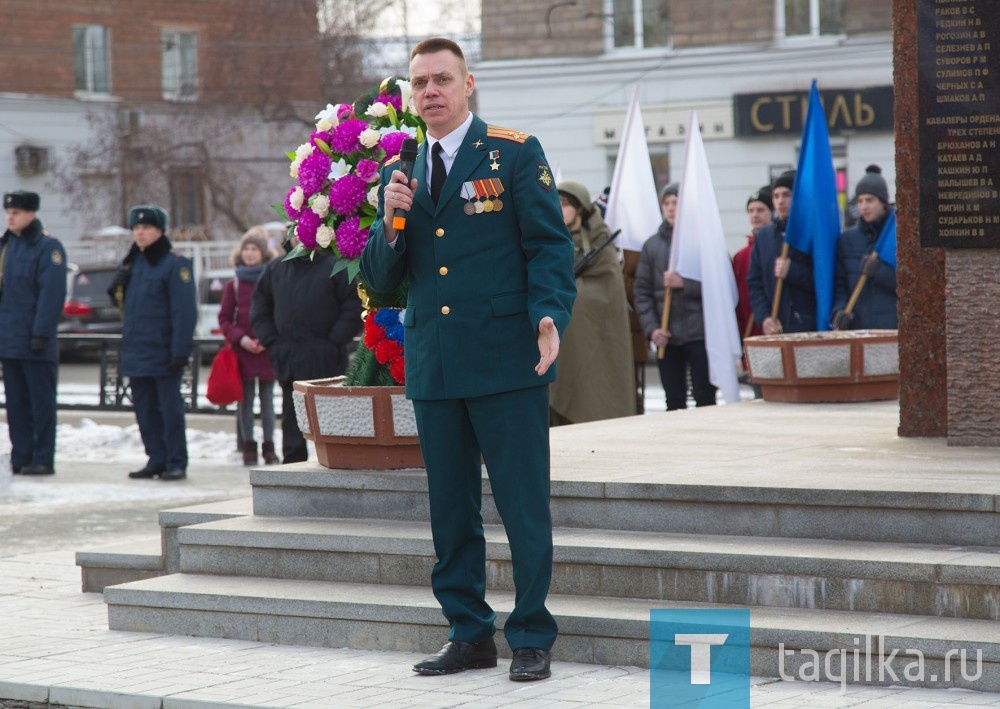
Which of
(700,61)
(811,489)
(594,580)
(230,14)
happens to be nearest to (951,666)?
(811,489)

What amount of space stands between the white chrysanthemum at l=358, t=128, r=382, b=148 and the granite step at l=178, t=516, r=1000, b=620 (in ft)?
5.44

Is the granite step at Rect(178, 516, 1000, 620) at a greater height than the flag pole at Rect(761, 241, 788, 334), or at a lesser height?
lesser

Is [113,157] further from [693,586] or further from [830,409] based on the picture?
[693,586]

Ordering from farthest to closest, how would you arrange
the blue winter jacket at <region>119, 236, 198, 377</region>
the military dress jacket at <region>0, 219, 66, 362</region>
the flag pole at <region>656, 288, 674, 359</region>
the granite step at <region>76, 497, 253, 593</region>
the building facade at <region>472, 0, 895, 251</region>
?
the building facade at <region>472, 0, 895, 251</region> < the military dress jacket at <region>0, 219, 66, 362</region> < the blue winter jacket at <region>119, 236, 198, 377</region> < the flag pole at <region>656, 288, 674, 359</region> < the granite step at <region>76, 497, 253, 593</region>

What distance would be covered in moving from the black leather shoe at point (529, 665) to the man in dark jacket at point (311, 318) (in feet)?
17.5

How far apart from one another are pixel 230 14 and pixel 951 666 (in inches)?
1562

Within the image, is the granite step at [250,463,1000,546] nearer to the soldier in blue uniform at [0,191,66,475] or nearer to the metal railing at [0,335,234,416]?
the soldier in blue uniform at [0,191,66,475]

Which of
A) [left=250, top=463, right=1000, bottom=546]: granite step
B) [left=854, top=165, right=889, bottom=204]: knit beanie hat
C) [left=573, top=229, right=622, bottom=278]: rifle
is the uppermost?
[left=854, top=165, right=889, bottom=204]: knit beanie hat

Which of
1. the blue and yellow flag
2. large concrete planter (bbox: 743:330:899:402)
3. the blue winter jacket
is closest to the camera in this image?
large concrete planter (bbox: 743:330:899:402)

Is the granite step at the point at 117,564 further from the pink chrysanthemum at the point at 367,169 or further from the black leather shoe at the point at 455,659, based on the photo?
the black leather shoe at the point at 455,659

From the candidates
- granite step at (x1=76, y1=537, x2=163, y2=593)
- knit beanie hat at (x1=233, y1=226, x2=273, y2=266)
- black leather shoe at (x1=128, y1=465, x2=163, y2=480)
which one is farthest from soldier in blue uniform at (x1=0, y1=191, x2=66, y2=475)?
granite step at (x1=76, y1=537, x2=163, y2=593)

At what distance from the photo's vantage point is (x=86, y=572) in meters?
8.05

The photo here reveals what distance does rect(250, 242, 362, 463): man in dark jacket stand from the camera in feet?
35.7

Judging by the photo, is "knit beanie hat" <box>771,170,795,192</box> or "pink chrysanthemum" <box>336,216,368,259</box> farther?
"knit beanie hat" <box>771,170,795,192</box>
